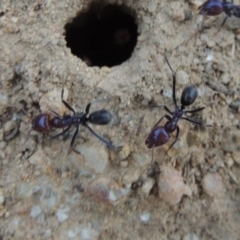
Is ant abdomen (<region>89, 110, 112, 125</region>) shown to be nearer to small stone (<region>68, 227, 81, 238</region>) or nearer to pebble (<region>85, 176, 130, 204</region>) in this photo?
pebble (<region>85, 176, 130, 204</region>)

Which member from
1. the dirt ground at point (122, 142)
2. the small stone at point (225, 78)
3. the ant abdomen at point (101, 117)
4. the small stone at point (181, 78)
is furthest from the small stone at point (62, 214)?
the small stone at point (225, 78)

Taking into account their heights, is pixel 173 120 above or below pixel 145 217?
above

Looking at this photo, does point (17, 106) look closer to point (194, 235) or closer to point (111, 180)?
point (111, 180)

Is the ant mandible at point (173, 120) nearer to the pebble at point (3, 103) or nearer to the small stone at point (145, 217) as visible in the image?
the small stone at point (145, 217)

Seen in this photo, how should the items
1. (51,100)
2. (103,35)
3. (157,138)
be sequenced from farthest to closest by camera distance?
(103,35) → (51,100) → (157,138)

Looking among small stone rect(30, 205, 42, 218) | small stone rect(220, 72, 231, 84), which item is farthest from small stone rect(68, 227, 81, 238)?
small stone rect(220, 72, 231, 84)

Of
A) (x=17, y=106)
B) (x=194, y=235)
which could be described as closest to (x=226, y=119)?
(x=194, y=235)

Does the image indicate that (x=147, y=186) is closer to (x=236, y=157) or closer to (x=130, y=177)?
(x=130, y=177)

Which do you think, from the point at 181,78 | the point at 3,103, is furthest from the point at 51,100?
the point at 181,78
